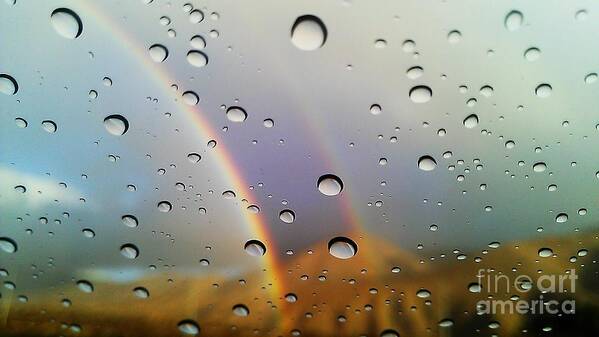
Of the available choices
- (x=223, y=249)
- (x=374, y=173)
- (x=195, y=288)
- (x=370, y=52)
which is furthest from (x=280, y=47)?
(x=195, y=288)

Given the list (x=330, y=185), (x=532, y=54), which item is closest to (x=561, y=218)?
(x=532, y=54)

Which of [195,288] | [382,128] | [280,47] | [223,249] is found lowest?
[195,288]

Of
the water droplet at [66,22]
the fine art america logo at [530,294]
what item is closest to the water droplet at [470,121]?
the fine art america logo at [530,294]

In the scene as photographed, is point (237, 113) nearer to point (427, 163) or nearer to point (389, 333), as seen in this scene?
point (427, 163)

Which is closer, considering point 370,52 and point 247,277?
point 370,52

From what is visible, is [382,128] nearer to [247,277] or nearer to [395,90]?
[395,90]

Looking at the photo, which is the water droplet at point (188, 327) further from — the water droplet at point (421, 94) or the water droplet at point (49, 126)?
the water droplet at point (421, 94)
